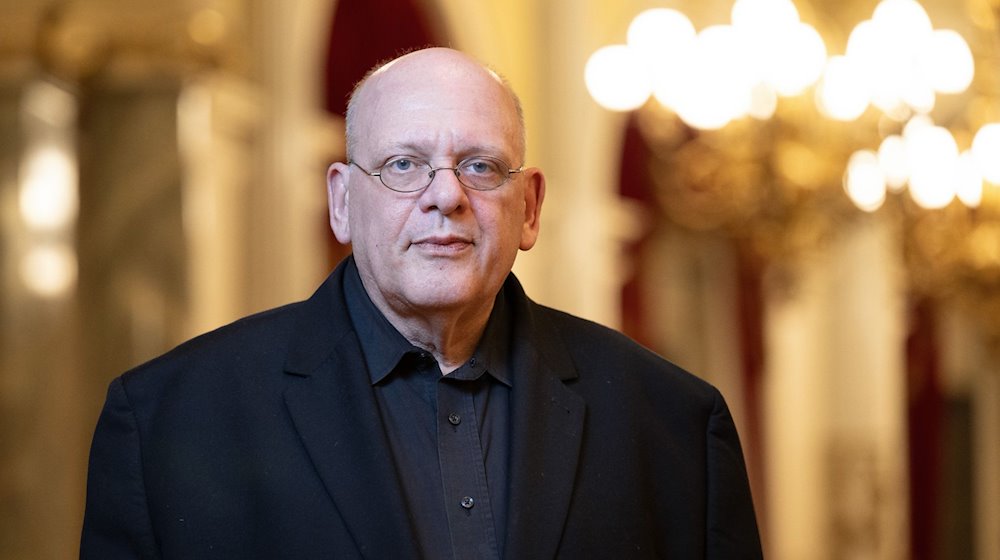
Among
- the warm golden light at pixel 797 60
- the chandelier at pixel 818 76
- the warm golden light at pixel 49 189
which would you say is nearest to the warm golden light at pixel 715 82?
the chandelier at pixel 818 76

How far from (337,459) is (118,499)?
353 millimetres

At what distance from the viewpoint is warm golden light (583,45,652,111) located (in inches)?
288

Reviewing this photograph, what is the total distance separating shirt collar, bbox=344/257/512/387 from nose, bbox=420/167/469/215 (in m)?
0.24

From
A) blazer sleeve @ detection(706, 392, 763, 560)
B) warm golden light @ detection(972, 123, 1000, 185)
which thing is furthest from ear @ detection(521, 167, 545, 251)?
warm golden light @ detection(972, 123, 1000, 185)

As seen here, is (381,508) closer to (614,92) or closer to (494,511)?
(494,511)

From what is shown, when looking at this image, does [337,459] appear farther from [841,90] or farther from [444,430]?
[841,90]

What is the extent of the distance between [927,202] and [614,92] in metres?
1.59

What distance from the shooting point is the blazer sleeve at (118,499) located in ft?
7.58

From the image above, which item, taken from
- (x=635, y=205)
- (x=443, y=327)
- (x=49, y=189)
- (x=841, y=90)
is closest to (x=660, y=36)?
(x=841, y=90)

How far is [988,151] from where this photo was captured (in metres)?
6.33

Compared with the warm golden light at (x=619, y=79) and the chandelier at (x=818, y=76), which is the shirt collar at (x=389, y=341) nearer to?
the chandelier at (x=818, y=76)

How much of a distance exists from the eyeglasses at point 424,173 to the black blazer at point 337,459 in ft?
0.87

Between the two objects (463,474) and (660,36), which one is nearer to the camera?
(463,474)

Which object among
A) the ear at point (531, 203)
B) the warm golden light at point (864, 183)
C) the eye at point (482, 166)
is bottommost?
the ear at point (531, 203)
